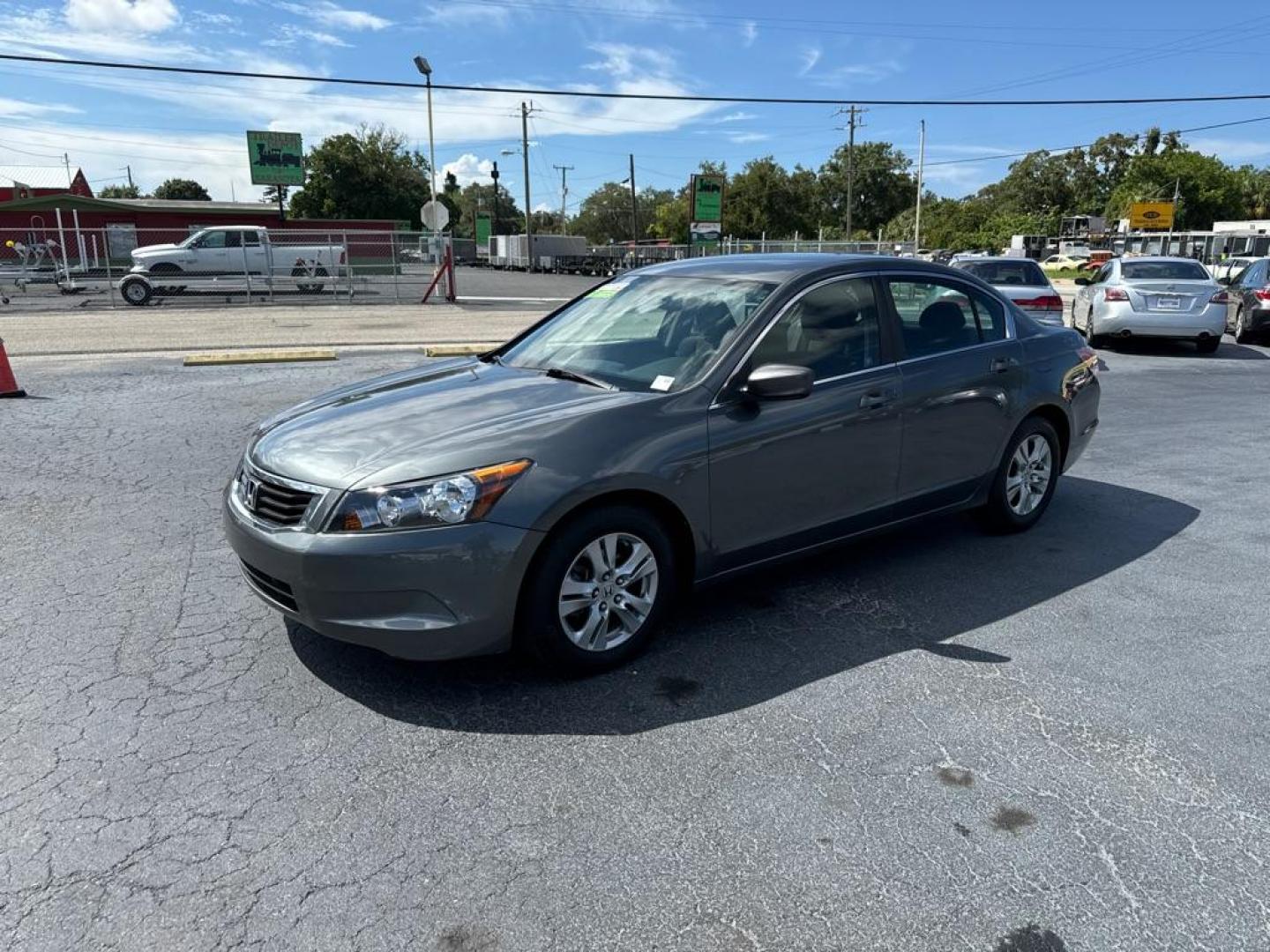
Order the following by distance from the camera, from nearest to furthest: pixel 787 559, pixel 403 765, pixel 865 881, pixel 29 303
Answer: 1. pixel 865 881
2. pixel 403 765
3. pixel 787 559
4. pixel 29 303

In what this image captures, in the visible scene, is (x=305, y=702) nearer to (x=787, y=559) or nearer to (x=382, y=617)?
(x=382, y=617)

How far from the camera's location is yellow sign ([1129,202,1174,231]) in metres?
64.2

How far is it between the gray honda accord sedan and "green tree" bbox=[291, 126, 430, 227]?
2622 inches

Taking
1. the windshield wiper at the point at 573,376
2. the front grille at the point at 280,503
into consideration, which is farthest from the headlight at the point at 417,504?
the windshield wiper at the point at 573,376

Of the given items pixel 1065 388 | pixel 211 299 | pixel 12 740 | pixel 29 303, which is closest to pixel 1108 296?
pixel 1065 388

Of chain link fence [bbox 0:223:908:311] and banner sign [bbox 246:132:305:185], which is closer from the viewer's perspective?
chain link fence [bbox 0:223:908:311]

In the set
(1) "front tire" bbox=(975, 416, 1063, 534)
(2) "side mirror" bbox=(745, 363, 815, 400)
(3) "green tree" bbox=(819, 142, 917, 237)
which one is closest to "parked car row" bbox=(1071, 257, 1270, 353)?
(1) "front tire" bbox=(975, 416, 1063, 534)

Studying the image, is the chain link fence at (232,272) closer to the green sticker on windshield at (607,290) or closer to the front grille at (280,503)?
the green sticker on windshield at (607,290)

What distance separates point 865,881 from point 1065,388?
12.6 feet

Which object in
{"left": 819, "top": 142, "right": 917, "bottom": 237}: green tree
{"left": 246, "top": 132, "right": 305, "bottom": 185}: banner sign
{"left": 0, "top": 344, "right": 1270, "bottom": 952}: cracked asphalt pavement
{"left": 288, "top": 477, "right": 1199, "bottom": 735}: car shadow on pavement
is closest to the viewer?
{"left": 0, "top": 344, "right": 1270, "bottom": 952}: cracked asphalt pavement

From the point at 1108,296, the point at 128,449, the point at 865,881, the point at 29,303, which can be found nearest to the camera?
the point at 865,881

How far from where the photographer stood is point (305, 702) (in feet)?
11.3

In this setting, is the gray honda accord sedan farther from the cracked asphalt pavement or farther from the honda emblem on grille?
the cracked asphalt pavement

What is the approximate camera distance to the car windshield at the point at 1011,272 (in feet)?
43.2
